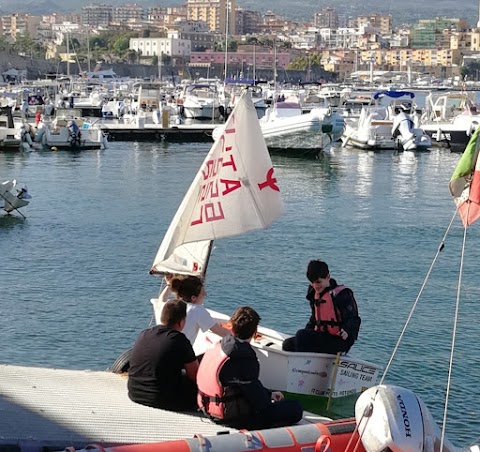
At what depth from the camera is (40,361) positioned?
14031 millimetres

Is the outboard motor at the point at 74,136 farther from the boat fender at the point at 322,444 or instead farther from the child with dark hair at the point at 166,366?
the boat fender at the point at 322,444

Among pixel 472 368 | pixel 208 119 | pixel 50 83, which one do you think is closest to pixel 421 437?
pixel 472 368

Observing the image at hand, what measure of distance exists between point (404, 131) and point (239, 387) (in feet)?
136

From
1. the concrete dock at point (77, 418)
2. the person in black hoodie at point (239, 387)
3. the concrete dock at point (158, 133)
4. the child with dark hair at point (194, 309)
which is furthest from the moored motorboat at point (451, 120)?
the person in black hoodie at point (239, 387)

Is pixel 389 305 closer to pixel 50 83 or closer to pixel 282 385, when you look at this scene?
pixel 282 385

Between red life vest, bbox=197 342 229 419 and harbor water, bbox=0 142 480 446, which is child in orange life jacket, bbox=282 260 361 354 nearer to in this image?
harbor water, bbox=0 142 480 446

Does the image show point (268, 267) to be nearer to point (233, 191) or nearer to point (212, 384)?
point (233, 191)

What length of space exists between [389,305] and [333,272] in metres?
3.11

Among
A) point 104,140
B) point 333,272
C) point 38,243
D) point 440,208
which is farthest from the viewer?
point 104,140

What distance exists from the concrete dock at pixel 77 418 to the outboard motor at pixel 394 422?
0.97 metres

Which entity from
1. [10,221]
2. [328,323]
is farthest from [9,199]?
[328,323]

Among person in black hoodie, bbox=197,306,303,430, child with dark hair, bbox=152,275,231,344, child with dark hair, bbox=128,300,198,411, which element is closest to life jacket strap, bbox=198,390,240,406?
person in black hoodie, bbox=197,306,303,430

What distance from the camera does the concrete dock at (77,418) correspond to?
332 inches

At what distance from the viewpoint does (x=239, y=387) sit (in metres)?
8.73
